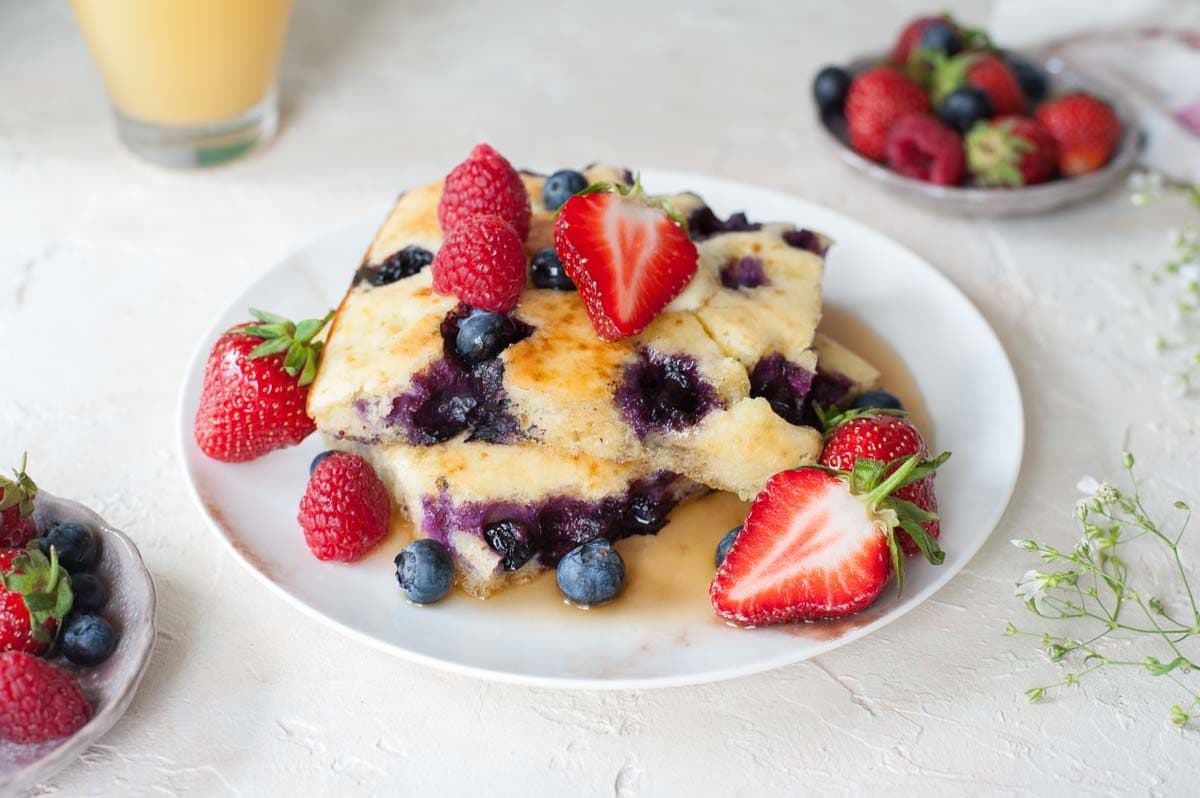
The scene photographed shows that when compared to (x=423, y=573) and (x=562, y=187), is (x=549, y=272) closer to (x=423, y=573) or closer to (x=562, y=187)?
(x=562, y=187)

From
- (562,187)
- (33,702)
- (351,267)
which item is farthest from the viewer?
(351,267)

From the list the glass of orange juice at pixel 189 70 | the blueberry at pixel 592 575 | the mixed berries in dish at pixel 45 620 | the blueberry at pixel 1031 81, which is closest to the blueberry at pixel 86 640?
the mixed berries in dish at pixel 45 620

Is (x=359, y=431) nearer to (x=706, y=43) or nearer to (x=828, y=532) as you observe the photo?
(x=828, y=532)

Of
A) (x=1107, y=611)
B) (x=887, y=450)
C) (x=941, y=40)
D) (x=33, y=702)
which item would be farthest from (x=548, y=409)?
(x=941, y=40)

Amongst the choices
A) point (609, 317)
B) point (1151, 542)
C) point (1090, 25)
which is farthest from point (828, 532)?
point (1090, 25)

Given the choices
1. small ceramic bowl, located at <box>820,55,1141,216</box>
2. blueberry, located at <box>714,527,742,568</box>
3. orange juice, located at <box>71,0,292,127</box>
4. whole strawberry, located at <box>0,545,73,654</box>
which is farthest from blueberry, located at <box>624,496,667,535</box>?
orange juice, located at <box>71,0,292,127</box>

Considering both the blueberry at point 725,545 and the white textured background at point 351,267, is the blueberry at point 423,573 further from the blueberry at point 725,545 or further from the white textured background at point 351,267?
the blueberry at point 725,545
